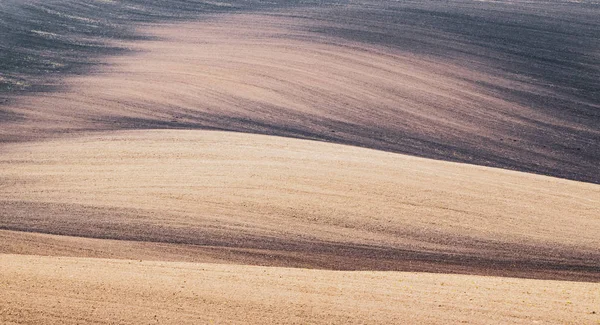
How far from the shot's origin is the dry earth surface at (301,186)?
35.1 feet

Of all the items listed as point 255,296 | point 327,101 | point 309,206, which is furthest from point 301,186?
point 327,101

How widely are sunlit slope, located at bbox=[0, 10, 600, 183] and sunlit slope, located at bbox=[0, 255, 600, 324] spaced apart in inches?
314

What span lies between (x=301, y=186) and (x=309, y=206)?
952mm

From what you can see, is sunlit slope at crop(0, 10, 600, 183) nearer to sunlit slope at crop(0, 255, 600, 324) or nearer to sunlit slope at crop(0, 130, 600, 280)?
sunlit slope at crop(0, 130, 600, 280)

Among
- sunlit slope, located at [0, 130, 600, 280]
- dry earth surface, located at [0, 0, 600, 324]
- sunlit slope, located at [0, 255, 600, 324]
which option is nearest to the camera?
sunlit slope, located at [0, 255, 600, 324]

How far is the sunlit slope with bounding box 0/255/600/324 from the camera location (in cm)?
997

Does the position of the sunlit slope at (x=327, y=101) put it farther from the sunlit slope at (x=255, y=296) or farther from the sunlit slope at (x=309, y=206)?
the sunlit slope at (x=255, y=296)

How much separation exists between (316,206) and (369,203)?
120 centimetres

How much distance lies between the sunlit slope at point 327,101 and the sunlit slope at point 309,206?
1.86 metres

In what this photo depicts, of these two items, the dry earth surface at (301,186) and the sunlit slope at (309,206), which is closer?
the dry earth surface at (301,186)

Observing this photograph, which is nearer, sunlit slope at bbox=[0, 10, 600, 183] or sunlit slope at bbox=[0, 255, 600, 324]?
sunlit slope at bbox=[0, 255, 600, 324]

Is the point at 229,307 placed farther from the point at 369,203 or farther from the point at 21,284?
the point at 369,203

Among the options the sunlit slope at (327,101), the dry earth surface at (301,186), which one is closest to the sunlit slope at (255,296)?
the dry earth surface at (301,186)

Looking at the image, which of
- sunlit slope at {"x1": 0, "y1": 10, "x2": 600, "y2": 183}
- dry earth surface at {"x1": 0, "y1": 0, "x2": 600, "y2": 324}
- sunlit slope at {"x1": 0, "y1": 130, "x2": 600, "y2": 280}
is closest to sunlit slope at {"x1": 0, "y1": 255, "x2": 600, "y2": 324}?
dry earth surface at {"x1": 0, "y1": 0, "x2": 600, "y2": 324}
